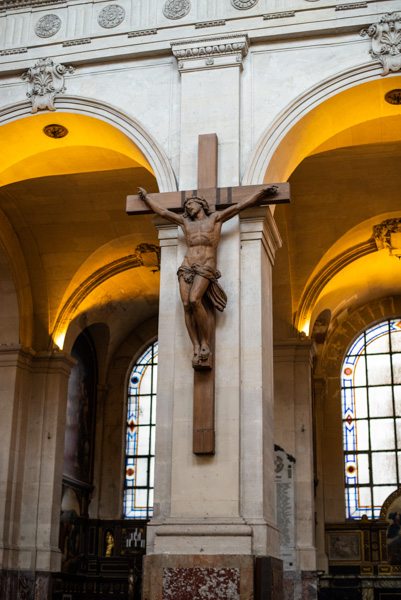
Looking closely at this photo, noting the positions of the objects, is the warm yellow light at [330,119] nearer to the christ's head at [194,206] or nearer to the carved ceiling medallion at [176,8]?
the christ's head at [194,206]

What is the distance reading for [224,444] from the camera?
952cm

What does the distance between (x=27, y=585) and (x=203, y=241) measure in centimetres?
809

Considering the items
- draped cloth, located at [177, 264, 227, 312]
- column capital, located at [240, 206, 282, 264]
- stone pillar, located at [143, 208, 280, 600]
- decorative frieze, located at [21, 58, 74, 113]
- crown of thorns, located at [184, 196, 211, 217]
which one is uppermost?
decorative frieze, located at [21, 58, 74, 113]

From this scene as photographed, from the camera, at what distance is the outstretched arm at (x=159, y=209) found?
33.7ft

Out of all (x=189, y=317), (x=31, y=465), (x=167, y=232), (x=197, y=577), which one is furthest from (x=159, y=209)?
(x=31, y=465)

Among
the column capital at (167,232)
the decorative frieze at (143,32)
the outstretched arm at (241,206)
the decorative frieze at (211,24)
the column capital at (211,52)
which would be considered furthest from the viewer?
the decorative frieze at (143,32)

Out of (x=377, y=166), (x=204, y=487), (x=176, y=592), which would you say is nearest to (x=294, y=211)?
Answer: (x=377, y=166)

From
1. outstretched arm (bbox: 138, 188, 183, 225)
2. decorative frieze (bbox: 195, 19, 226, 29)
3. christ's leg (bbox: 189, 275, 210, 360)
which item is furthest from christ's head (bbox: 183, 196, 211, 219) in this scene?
decorative frieze (bbox: 195, 19, 226, 29)

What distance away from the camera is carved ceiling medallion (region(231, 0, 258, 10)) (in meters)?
11.7

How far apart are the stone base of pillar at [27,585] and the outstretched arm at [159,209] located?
7743 millimetres

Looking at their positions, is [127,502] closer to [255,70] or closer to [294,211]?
[294,211]

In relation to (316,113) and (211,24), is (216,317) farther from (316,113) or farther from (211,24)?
(211,24)

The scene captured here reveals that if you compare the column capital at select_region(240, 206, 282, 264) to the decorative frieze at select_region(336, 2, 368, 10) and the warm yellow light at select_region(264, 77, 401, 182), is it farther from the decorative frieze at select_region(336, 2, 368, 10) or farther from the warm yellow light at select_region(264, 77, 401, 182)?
the decorative frieze at select_region(336, 2, 368, 10)

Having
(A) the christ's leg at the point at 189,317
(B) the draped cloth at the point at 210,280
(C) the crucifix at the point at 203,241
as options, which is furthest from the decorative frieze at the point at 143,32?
(A) the christ's leg at the point at 189,317
